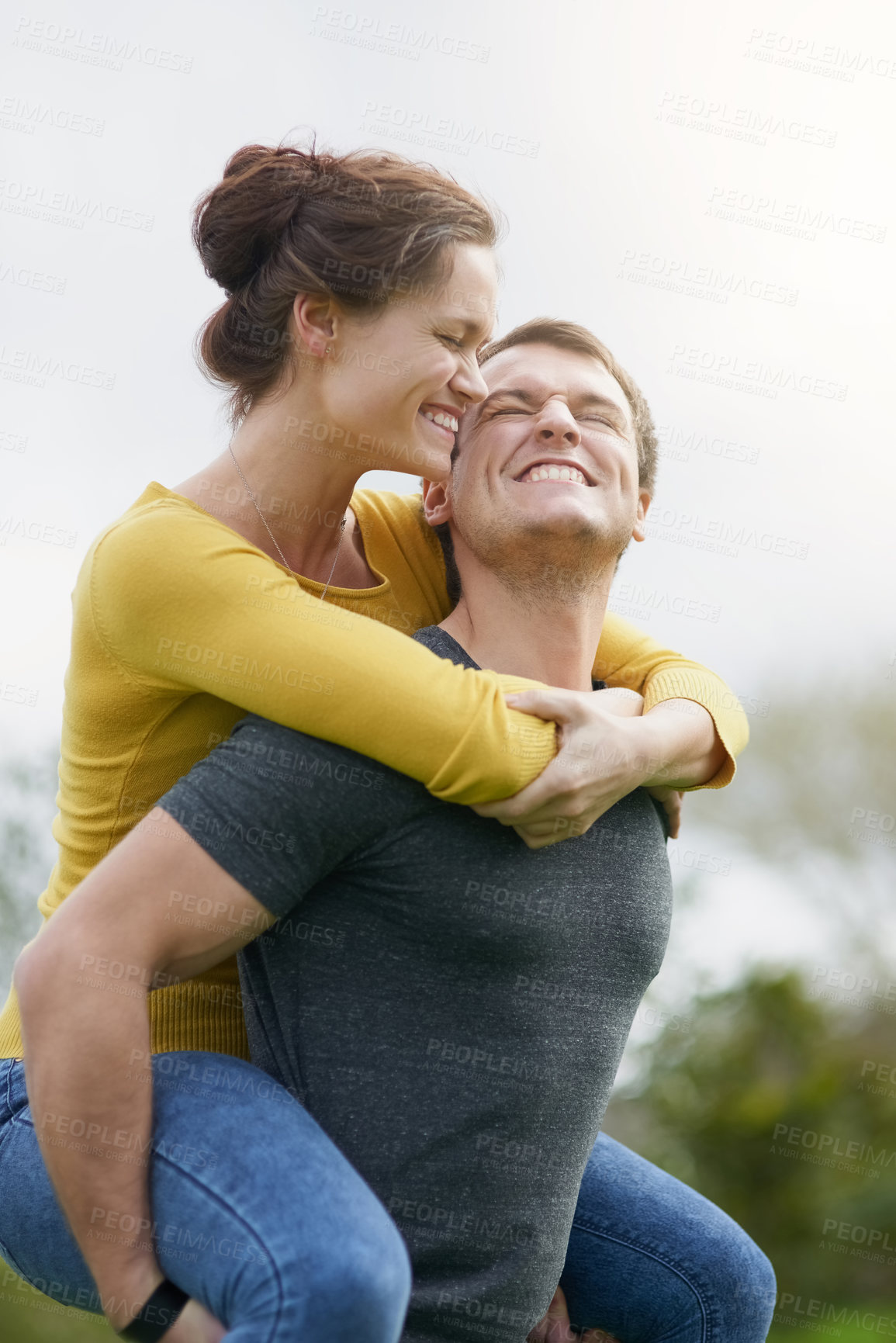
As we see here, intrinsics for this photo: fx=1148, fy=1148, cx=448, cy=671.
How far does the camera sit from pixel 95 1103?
1407 mm

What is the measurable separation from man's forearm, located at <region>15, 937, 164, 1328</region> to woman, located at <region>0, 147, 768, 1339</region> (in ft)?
0.05

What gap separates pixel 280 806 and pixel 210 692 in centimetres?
23

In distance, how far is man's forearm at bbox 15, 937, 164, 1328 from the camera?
54.9 inches

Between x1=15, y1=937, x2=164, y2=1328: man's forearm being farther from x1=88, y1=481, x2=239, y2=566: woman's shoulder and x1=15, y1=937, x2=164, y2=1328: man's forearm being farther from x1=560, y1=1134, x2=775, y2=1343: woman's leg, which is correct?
x1=560, y1=1134, x2=775, y2=1343: woman's leg

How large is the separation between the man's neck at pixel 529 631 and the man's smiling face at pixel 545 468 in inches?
2.2

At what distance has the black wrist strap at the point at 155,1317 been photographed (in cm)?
143

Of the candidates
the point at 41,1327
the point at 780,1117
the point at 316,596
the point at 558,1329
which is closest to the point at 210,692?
the point at 316,596

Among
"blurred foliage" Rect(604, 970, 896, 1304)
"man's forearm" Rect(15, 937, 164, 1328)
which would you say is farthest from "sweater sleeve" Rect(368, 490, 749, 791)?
"blurred foliage" Rect(604, 970, 896, 1304)

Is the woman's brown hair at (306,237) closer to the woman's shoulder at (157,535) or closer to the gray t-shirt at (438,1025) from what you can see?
the woman's shoulder at (157,535)

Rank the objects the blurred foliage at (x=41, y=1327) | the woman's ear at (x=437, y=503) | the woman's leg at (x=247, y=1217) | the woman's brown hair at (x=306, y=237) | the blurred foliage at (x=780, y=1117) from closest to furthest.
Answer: the woman's leg at (x=247, y=1217) → the woman's brown hair at (x=306, y=237) → the woman's ear at (x=437, y=503) → the blurred foliage at (x=780, y=1117) → the blurred foliage at (x=41, y=1327)

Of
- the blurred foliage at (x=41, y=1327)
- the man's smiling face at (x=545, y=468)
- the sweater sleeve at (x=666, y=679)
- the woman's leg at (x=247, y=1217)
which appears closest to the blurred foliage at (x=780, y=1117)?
the blurred foliage at (x=41, y=1327)

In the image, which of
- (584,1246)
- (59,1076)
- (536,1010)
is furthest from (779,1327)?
(59,1076)

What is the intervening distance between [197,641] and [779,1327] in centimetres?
674

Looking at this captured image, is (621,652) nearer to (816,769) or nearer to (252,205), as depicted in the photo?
(252,205)
